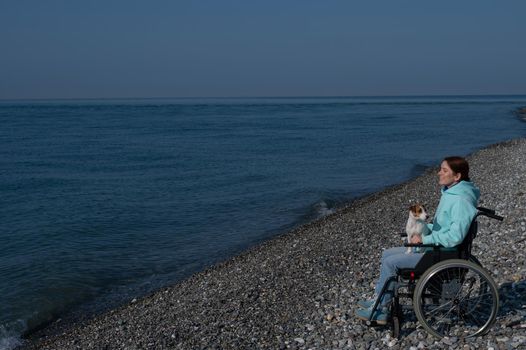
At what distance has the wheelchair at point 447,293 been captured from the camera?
18.5ft

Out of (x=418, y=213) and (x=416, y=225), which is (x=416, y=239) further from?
(x=418, y=213)

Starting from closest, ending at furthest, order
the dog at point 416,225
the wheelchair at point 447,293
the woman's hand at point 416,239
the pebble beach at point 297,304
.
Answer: the wheelchair at point 447,293
the woman's hand at point 416,239
the dog at point 416,225
the pebble beach at point 297,304

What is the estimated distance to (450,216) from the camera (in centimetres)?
565

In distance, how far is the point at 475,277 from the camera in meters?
6.07

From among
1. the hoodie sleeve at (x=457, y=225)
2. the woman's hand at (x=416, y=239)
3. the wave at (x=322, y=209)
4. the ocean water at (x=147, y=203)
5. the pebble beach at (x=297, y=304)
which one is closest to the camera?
the hoodie sleeve at (x=457, y=225)

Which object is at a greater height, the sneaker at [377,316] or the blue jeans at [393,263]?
the blue jeans at [393,263]

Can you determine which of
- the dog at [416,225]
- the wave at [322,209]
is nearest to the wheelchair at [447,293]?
the dog at [416,225]

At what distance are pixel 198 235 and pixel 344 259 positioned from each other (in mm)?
6840

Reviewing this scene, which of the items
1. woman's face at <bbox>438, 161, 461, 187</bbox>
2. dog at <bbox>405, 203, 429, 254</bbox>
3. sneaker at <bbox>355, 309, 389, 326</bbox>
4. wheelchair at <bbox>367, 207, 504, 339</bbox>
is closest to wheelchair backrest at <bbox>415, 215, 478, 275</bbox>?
wheelchair at <bbox>367, 207, 504, 339</bbox>

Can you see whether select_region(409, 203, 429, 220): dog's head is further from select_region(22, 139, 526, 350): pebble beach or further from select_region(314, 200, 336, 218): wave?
select_region(314, 200, 336, 218): wave

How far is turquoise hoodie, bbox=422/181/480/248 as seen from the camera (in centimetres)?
554

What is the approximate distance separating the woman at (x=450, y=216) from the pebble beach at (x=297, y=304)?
90 centimetres

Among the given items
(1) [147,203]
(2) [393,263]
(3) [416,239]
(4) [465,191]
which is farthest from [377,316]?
(1) [147,203]

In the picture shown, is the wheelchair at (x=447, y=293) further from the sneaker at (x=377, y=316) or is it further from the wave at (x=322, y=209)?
the wave at (x=322, y=209)
